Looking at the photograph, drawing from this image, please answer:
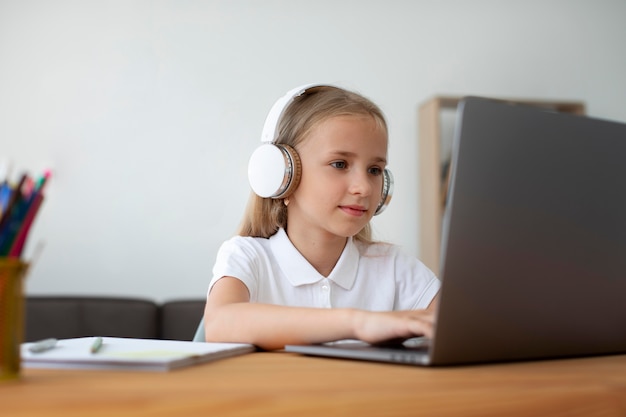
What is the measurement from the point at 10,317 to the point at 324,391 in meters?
0.28

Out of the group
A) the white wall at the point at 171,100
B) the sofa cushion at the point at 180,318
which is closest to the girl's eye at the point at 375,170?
the sofa cushion at the point at 180,318

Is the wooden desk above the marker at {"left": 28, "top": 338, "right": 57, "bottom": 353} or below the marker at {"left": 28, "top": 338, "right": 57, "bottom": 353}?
above

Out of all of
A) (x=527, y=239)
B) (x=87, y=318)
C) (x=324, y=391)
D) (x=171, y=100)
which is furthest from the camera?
(x=171, y=100)

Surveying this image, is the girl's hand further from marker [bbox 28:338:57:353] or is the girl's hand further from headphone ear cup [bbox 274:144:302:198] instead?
headphone ear cup [bbox 274:144:302:198]

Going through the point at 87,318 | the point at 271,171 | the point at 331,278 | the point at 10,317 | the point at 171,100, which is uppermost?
the point at 171,100

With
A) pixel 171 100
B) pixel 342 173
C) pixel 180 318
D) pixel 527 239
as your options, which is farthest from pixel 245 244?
pixel 171 100

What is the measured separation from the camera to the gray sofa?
259cm

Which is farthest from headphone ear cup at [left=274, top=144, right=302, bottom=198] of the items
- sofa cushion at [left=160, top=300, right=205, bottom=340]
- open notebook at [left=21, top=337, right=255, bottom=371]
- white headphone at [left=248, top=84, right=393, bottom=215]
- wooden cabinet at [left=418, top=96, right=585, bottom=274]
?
wooden cabinet at [left=418, top=96, right=585, bottom=274]

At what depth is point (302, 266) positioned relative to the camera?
148 cm

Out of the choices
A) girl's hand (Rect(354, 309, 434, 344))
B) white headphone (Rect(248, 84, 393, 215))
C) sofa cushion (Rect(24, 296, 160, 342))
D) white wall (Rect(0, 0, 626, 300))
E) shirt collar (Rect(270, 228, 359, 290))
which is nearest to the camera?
girl's hand (Rect(354, 309, 434, 344))

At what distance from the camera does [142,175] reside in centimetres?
328

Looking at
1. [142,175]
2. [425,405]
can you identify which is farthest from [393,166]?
[425,405]

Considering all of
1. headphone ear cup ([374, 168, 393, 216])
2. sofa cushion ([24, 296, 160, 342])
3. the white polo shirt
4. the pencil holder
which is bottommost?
sofa cushion ([24, 296, 160, 342])

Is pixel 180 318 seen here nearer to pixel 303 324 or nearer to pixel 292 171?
pixel 292 171
